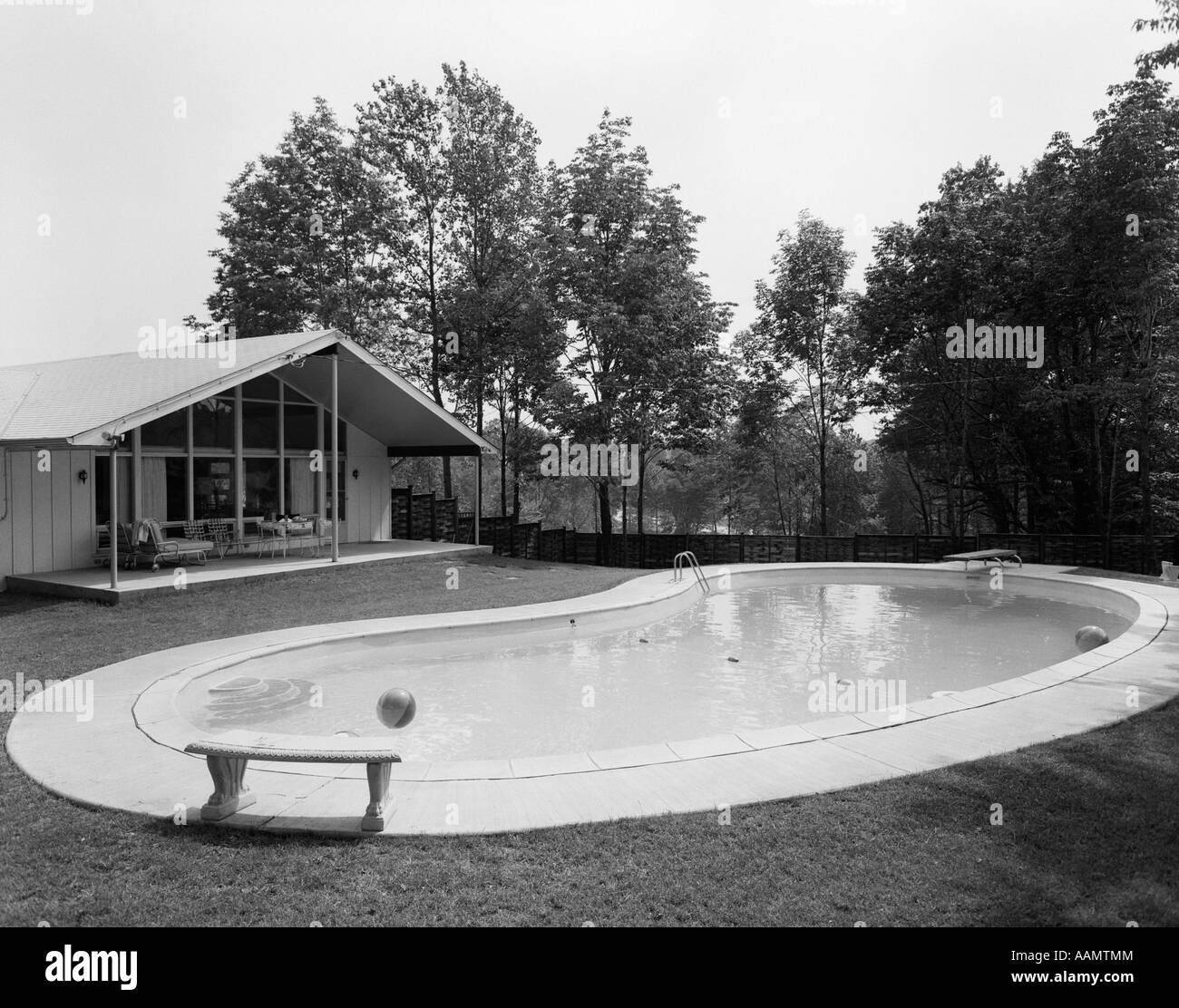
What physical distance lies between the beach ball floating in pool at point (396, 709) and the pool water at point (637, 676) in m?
0.18

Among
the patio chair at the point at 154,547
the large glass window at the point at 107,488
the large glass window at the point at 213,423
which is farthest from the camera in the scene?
the large glass window at the point at 213,423

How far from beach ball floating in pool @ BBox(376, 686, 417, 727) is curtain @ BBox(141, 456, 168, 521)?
403 inches

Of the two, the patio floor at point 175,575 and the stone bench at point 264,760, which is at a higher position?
the patio floor at point 175,575

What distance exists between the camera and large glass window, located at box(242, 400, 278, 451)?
17.2 meters

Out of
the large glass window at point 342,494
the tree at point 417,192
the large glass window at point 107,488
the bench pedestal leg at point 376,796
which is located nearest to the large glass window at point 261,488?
the large glass window at point 342,494

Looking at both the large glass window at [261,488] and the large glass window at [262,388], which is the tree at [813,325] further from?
the large glass window at [261,488]

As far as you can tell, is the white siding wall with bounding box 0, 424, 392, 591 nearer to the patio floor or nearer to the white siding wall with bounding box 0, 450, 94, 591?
the white siding wall with bounding box 0, 450, 94, 591

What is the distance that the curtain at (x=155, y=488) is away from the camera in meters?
15.5

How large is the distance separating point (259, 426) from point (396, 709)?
1190cm

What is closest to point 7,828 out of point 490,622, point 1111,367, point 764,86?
point 490,622

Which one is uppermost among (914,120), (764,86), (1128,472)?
(914,120)

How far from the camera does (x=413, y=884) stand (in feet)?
13.1
